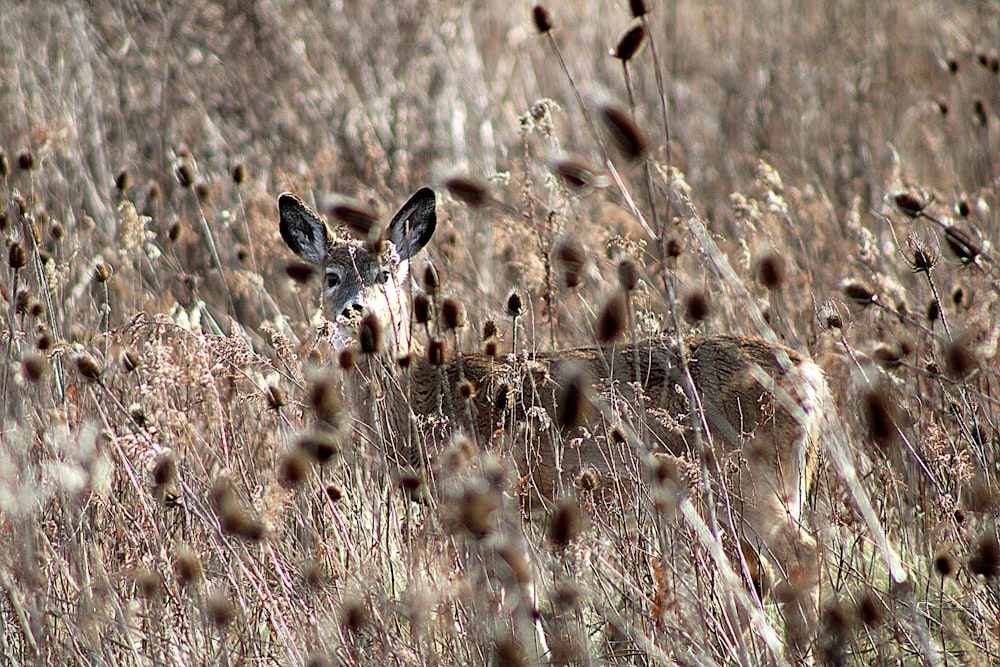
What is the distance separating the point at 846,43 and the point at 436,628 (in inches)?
376

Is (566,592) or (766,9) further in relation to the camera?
(766,9)

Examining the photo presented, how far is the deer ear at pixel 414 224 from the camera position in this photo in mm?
6020

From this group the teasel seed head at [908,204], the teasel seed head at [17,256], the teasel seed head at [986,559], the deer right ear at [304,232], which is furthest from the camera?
the deer right ear at [304,232]

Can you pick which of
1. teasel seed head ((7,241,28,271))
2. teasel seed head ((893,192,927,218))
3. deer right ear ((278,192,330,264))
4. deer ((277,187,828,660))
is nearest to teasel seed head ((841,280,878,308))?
teasel seed head ((893,192,927,218))

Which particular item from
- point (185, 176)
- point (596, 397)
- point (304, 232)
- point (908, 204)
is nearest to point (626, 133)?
point (596, 397)

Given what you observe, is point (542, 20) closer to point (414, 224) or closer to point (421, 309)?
point (421, 309)

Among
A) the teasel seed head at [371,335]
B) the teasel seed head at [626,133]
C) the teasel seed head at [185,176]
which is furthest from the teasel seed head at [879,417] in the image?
the teasel seed head at [185,176]

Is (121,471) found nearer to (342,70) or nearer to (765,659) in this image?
(765,659)

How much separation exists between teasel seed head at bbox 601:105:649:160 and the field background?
0.08 m

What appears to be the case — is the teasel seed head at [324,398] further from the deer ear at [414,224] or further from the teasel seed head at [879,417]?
the deer ear at [414,224]

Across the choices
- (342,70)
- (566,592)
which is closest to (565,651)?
(566,592)

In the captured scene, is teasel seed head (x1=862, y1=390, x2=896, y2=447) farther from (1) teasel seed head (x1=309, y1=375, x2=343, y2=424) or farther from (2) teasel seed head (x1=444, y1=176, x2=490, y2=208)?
(1) teasel seed head (x1=309, y1=375, x2=343, y2=424)

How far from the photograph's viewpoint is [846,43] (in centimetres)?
1128

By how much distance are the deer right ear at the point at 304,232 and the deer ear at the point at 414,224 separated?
0.45 meters
